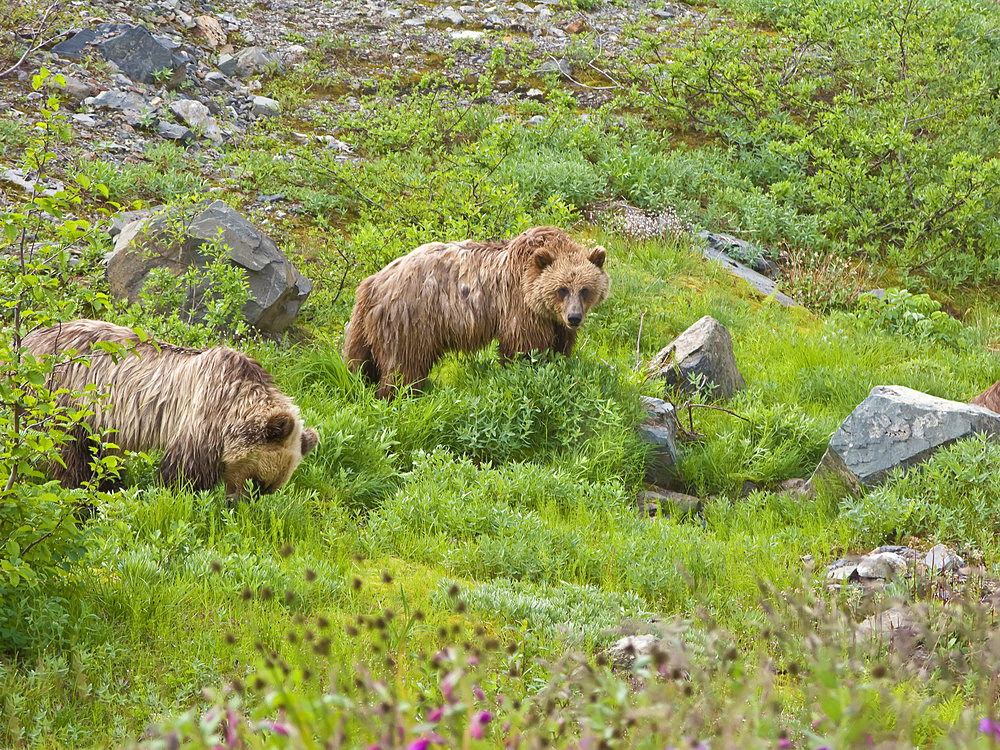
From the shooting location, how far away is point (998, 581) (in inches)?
188

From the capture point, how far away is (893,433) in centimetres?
616

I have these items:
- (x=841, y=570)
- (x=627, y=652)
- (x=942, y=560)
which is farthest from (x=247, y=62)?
(x=627, y=652)

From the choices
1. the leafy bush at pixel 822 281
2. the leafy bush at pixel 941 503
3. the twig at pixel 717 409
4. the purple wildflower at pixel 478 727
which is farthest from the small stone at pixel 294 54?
the purple wildflower at pixel 478 727

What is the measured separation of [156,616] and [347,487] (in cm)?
207

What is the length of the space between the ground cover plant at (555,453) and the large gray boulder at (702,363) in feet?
0.88

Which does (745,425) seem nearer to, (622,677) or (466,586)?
(466,586)

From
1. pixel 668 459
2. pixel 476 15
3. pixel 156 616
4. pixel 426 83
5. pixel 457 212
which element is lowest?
pixel 668 459

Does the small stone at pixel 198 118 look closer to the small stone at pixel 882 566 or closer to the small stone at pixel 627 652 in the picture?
the small stone at pixel 882 566

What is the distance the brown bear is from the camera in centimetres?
516

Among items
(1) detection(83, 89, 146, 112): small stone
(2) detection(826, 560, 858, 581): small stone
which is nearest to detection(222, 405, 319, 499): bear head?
(2) detection(826, 560, 858, 581): small stone

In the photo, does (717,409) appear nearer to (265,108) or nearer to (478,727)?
(478,727)

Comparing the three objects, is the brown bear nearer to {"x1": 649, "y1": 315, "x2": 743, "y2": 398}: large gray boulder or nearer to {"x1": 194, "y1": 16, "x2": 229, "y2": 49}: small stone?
{"x1": 649, "y1": 315, "x2": 743, "y2": 398}: large gray boulder

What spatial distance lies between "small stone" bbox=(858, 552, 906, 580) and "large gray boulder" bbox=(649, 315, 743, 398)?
2899 mm

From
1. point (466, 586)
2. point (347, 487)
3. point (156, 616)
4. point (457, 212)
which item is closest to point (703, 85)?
point (457, 212)
